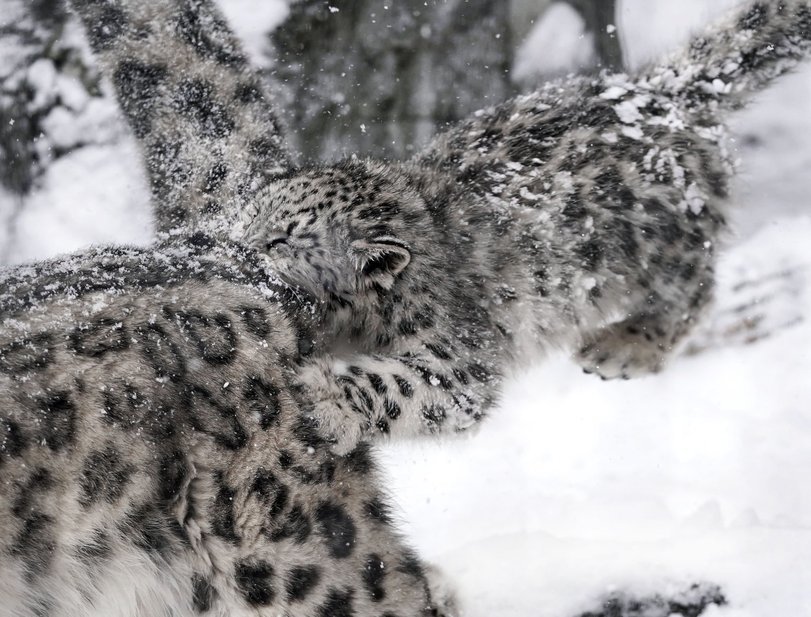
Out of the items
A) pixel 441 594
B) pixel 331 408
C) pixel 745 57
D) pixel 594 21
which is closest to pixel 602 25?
pixel 594 21

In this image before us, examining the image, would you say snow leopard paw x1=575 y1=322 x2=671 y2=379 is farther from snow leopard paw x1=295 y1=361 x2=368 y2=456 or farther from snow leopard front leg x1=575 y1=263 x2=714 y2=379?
snow leopard paw x1=295 y1=361 x2=368 y2=456

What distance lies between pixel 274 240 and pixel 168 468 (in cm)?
119

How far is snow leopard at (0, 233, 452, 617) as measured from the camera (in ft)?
7.93

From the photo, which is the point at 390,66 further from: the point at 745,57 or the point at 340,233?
the point at 745,57

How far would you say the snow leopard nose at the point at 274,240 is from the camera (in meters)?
3.40

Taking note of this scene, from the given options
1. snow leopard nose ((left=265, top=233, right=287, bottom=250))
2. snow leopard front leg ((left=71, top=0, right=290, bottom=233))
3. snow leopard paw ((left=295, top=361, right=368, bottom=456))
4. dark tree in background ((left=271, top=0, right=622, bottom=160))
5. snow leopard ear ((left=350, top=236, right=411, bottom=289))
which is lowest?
snow leopard paw ((left=295, top=361, right=368, bottom=456))

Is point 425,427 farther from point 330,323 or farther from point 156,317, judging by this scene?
point 156,317

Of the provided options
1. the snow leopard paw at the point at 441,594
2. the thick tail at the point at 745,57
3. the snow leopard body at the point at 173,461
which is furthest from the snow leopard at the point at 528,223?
the snow leopard paw at the point at 441,594

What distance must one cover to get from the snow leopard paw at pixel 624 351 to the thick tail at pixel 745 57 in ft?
3.52

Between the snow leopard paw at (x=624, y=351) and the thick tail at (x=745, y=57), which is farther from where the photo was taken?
the snow leopard paw at (x=624, y=351)

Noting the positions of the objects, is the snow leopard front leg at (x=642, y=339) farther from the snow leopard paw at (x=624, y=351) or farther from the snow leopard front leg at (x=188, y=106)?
the snow leopard front leg at (x=188, y=106)

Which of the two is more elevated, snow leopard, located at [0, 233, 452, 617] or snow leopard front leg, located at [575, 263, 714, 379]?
snow leopard front leg, located at [575, 263, 714, 379]

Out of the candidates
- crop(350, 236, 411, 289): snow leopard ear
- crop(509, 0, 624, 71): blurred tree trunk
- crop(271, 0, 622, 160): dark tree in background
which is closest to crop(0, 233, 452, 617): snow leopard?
crop(350, 236, 411, 289): snow leopard ear

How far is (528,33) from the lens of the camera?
4570 millimetres
